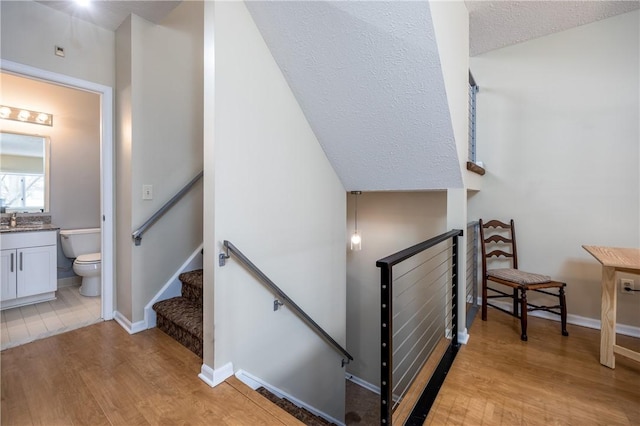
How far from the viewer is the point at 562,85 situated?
2.50 m

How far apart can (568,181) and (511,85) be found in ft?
3.42

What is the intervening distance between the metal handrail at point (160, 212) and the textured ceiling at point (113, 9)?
4.23 feet

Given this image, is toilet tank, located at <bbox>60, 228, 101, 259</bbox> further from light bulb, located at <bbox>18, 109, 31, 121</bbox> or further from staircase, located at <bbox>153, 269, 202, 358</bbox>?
staircase, located at <bbox>153, 269, 202, 358</bbox>

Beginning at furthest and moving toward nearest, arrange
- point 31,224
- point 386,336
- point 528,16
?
point 31,224
point 528,16
point 386,336

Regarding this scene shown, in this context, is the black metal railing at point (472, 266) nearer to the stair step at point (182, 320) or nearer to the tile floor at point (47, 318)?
the stair step at point (182, 320)

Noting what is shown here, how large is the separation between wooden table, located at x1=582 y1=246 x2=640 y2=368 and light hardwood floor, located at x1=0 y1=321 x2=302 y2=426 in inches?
79.2

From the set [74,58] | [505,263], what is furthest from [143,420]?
[505,263]

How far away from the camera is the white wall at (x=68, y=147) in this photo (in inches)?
129

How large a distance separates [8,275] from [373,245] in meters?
3.81

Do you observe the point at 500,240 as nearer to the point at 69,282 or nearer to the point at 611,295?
the point at 611,295

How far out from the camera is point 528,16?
2.28 metres

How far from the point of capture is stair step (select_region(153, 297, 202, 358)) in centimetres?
202

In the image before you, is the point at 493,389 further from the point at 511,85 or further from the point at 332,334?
the point at 511,85

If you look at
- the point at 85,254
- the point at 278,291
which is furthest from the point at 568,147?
the point at 85,254
